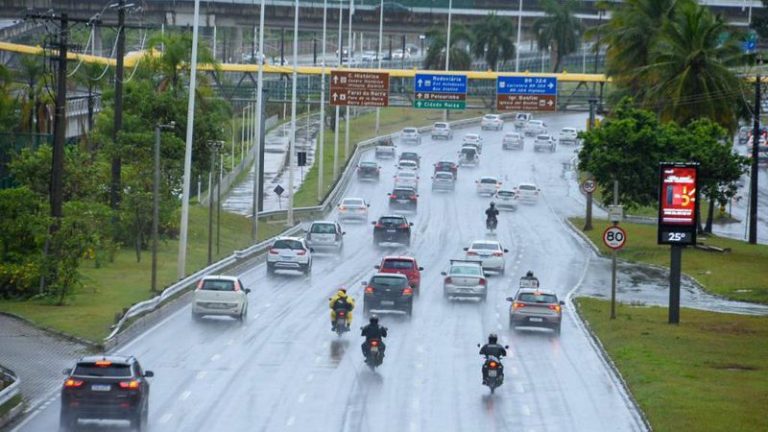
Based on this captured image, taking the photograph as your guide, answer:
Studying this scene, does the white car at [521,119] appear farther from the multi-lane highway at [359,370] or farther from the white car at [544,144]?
the multi-lane highway at [359,370]

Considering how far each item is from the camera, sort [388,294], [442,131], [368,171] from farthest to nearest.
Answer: [442,131], [368,171], [388,294]

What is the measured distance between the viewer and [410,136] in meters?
136

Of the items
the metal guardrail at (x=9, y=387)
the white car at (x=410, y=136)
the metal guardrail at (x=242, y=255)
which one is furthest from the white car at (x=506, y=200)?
the metal guardrail at (x=9, y=387)

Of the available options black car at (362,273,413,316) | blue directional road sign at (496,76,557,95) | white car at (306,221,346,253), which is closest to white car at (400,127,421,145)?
blue directional road sign at (496,76,557,95)

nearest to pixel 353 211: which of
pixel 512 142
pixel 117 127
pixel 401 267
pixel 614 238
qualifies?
pixel 117 127

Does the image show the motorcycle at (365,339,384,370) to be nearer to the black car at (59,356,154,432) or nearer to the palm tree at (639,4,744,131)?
the black car at (59,356,154,432)

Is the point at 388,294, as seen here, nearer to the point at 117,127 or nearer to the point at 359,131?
the point at 117,127

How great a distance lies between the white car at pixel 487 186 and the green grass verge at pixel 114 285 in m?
23.6

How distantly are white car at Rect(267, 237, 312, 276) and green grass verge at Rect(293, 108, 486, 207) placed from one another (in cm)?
3306

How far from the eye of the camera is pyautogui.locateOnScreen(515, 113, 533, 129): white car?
15112 cm

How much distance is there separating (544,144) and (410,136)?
12080 mm

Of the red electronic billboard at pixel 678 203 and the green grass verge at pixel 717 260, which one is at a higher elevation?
the red electronic billboard at pixel 678 203

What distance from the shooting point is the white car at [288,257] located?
65.1m

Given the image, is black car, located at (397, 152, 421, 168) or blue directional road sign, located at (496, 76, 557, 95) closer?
blue directional road sign, located at (496, 76, 557, 95)
